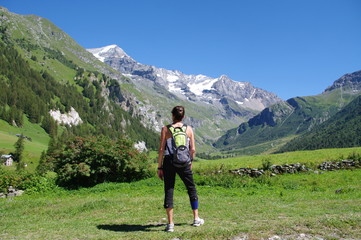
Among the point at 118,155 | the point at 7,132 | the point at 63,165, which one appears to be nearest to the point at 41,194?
the point at 63,165

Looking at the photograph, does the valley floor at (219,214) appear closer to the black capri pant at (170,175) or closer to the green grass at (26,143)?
the black capri pant at (170,175)

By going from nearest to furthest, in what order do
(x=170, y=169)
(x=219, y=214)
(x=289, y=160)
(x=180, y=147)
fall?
(x=180, y=147) → (x=170, y=169) → (x=219, y=214) → (x=289, y=160)

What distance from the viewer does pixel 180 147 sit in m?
9.52

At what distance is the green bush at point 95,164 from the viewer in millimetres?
24922

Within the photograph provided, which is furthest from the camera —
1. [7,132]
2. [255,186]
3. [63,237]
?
[7,132]

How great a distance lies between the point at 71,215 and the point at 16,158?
14594 centimetres

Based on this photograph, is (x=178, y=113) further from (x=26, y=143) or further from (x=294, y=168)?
(x=26, y=143)

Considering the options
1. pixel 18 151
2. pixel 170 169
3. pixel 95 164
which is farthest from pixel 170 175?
pixel 18 151

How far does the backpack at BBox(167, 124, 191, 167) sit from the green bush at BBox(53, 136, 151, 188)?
16932 mm

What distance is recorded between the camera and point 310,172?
24469 mm

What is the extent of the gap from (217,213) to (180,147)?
4.61 meters

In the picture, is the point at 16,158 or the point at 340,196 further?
the point at 16,158

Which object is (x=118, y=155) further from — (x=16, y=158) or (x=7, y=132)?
(x=7, y=132)

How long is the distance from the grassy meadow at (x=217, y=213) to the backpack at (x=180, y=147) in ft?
7.51
